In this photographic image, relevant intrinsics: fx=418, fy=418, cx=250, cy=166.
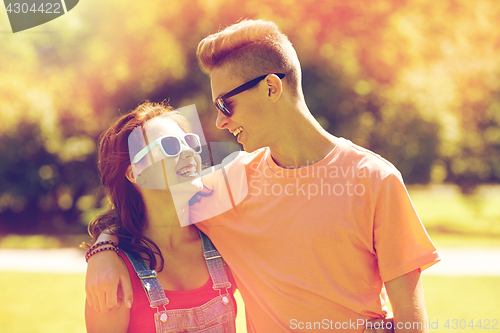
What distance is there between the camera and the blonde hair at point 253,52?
2643mm

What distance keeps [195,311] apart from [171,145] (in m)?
1.03

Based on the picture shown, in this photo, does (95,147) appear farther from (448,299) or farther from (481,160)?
(481,160)

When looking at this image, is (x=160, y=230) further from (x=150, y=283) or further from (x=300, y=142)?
(x=300, y=142)

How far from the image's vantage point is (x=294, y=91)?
8.81ft

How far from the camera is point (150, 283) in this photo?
243cm

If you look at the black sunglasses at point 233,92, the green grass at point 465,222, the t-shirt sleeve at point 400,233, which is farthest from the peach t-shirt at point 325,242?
the green grass at point 465,222

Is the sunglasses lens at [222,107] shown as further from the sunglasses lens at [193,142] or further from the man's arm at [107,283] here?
the man's arm at [107,283]

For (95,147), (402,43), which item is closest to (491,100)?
(402,43)

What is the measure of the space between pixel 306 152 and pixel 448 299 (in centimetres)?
632

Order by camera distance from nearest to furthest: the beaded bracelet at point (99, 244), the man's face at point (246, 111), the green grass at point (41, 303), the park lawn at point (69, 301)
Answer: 1. the beaded bracelet at point (99, 244)
2. the man's face at point (246, 111)
3. the green grass at point (41, 303)
4. the park lawn at point (69, 301)

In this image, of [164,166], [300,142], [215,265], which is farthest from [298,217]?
[164,166]

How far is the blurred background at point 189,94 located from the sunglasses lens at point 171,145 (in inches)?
286

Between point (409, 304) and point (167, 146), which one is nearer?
point (409, 304)

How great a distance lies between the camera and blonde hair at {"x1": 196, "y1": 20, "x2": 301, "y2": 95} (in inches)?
104
